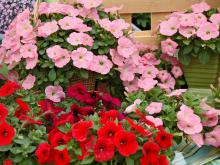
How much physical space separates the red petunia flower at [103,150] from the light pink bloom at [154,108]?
391 millimetres

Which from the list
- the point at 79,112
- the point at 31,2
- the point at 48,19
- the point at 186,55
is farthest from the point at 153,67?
the point at 31,2

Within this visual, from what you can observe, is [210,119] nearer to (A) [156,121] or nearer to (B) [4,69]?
(A) [156,121]

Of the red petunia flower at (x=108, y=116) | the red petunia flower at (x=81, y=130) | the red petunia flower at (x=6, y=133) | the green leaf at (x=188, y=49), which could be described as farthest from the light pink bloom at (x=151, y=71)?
the red petunia flower at (x=6, y=133)

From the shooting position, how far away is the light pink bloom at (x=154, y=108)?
70.9 inches

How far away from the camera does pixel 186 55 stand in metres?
2.29

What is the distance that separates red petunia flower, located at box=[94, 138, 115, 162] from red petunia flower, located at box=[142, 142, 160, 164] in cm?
10

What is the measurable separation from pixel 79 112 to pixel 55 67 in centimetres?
41

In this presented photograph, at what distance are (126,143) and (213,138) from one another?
1.71 feet

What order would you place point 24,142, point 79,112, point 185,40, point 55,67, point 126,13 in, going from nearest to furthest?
point 24,142 → point 79,112 → point 55,67 → point 185,40 → point 126,13

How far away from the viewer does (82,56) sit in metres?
2.05

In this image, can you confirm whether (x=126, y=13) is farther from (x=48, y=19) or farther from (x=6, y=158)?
(x=6, y=158)

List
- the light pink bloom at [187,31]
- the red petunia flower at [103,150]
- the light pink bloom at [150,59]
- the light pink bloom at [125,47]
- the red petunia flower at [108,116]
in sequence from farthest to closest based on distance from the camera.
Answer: the light pink bloom at [150,59], the light pink bloom at [187,31], the light pink bloom at [125,47], the red petunia flower at [108,116], the red petunia flower at [103,150]

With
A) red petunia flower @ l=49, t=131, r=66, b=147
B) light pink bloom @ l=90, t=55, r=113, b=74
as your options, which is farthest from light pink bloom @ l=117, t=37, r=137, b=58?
red petunia flower @ l=49, t=131, r=66, b=147

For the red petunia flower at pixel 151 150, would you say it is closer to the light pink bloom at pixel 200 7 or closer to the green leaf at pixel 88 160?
the green leaf at pixel 88 160
